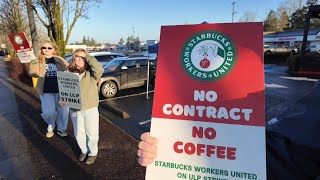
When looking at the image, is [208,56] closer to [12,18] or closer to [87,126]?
[87,126]

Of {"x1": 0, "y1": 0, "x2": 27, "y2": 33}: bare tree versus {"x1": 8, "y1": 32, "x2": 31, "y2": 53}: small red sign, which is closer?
{"x1": 8, "y1": 32, "x2": 31, "y2": 53}: small red sign

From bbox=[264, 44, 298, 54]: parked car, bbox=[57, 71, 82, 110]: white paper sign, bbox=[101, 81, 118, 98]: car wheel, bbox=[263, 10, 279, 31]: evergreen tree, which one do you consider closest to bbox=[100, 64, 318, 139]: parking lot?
bbox=[101, 81, 118, 98]: car wheel

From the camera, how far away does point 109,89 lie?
1178cm

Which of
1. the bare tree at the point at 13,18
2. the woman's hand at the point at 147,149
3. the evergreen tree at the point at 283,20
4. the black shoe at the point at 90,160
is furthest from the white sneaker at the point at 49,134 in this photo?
the evergreen tree at the point at 283,20

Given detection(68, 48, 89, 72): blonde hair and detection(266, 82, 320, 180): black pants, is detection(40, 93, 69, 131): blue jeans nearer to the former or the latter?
detection(68, 48, 89, 72): blonde hair

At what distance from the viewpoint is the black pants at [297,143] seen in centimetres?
132

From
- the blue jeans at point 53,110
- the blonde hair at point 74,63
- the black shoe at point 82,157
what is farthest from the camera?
the blue jeans at point 53,110

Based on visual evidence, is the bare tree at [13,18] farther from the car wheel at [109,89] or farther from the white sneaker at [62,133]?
the white sneaker at [62,133]

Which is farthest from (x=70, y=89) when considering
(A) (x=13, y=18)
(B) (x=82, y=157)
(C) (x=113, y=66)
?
(A) (x=13, y=18)

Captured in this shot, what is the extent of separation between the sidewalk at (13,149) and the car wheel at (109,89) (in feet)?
11.6

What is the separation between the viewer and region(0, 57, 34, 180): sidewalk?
4.45 m

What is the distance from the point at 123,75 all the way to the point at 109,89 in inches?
39.2

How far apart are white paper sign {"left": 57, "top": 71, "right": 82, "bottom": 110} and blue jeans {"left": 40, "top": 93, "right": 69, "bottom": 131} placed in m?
0.89

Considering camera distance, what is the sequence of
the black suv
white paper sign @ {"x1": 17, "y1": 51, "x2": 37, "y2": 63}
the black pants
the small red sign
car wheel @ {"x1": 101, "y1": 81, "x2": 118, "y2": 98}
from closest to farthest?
the black pants
white paper sign @ {"x1": 17, "y1": 51, "x2": 37, "y2": 63}
the small red sign
car wheel @ {"x1": 101, "y1": 81, "x2": 118, "y2": 98}
the black suv
